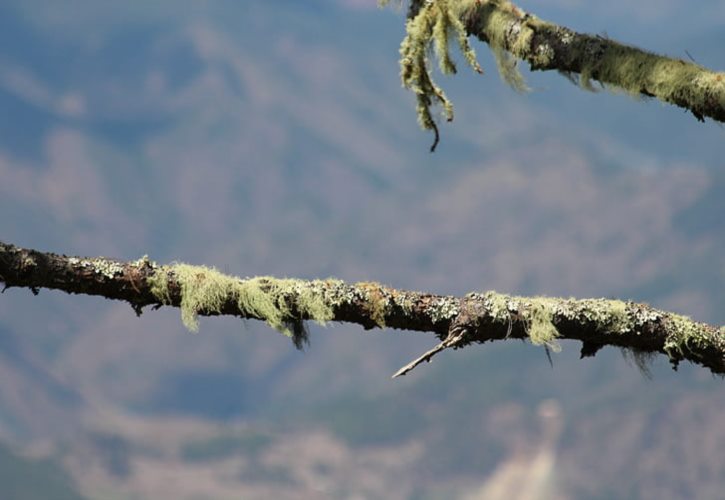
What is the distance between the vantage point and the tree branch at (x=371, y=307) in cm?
704

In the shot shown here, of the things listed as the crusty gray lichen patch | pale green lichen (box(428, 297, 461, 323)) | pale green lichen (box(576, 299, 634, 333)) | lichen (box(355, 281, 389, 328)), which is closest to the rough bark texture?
pale green lichen (box(576, 299, 634, 333))

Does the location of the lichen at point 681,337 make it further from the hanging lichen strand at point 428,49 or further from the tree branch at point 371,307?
the hanging lichen strand at point 428,49

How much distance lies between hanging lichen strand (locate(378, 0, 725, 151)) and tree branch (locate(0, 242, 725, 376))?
1.93 meters

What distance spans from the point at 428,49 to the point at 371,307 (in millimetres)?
2934

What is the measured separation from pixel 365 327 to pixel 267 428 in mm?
159812

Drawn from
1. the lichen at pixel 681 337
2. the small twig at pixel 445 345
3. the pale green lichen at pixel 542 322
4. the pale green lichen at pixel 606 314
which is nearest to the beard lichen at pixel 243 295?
the small twig at pixel 445 345

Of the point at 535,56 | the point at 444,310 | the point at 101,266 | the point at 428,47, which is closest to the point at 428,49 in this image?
the point at 428,47

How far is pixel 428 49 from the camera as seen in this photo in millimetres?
9523

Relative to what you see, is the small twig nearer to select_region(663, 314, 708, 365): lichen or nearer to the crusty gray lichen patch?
select_region(663, 314, 708, 365): lichen

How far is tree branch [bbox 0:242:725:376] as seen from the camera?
7.04 metres

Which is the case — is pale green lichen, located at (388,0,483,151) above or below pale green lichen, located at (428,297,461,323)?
above

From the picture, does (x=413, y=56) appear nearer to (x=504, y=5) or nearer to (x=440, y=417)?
(x=504, y=5)

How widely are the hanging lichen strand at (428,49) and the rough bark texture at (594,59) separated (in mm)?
253

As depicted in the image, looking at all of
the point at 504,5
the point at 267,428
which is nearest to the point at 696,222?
the point at 267,428
